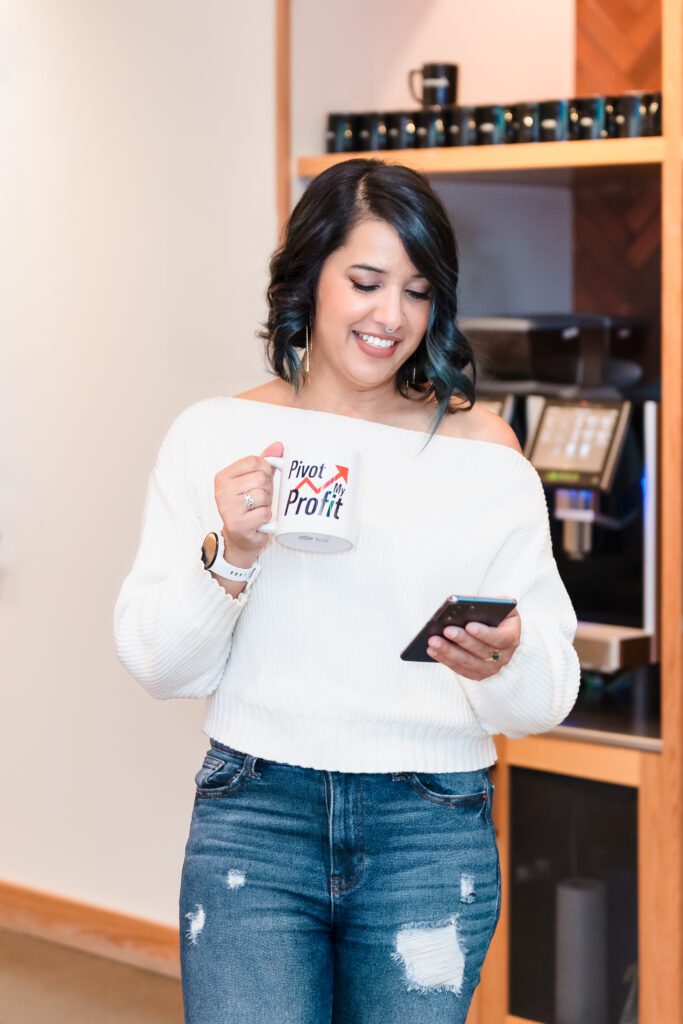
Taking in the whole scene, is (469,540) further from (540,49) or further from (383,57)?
(540,49)

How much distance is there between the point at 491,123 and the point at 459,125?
0.07 metres

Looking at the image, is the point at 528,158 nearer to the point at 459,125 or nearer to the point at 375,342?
the point at 459,125

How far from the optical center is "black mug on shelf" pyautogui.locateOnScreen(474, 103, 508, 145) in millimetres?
2539

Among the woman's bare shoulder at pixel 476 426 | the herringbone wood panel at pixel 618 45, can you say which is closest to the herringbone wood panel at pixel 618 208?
the herringbone wood panel at pixel 618 45

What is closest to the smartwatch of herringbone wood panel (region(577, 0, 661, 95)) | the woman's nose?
the woman's nose

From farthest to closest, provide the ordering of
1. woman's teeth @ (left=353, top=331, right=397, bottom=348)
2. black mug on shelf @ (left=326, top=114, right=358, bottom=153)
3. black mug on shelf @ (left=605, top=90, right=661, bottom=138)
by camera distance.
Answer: black mug on shelf @ (left=326, top=114, right=358, bottom=153)
black mug on shelf @ (left=605, top=90, right=661, bottom=138)
woman's teeth @ (left=353, top=331, right=397, bottom=348)

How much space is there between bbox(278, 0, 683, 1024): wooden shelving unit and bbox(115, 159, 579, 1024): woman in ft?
2.79

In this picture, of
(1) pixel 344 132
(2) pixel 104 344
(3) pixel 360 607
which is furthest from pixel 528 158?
(3) pixel 360 607

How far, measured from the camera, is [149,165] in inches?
113

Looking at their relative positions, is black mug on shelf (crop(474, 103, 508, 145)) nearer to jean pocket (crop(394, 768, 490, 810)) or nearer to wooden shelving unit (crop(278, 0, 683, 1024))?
wooden shelving unit (crop(278, 0, 683, 1024))

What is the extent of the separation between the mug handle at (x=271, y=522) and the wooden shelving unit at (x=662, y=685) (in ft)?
3.72

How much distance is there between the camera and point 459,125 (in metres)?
2.58

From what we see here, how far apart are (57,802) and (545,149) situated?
1954mm

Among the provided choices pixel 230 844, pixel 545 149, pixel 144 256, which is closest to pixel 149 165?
pixel 144 256
